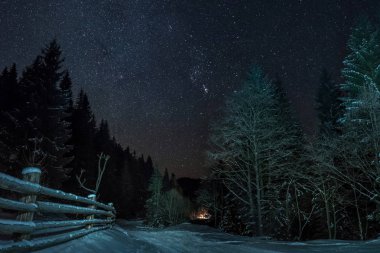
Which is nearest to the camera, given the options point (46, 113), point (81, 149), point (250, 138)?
point (250, 138)

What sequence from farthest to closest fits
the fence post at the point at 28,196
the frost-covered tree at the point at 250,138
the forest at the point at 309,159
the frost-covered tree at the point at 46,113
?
1. the frost-covered tree at the point at 46,113
2. the frost-covered tree at the point at 250,138
3. the forest at the point at 309,159
4. the fence post at the point at 28,196

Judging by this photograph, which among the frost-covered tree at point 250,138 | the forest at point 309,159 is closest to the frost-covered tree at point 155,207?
the forest at point 309,159

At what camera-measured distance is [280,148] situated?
19.9 meters

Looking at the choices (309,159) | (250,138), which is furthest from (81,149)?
(309,159)

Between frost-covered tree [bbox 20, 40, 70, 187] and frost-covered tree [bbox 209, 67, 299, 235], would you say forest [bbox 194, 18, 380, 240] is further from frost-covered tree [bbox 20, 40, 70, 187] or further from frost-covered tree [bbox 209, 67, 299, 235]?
frost-covered tree [bbox 20, 40, 70, 187]

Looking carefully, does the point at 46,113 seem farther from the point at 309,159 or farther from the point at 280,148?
the point at 309,159

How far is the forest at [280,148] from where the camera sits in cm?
1797

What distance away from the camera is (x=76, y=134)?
149 feet

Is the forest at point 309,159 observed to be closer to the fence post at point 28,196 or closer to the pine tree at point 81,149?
the fence post at point 28,196

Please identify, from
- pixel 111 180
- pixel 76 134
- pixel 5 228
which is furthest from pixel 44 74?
pixel 111 180

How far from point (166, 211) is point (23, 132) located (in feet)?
143

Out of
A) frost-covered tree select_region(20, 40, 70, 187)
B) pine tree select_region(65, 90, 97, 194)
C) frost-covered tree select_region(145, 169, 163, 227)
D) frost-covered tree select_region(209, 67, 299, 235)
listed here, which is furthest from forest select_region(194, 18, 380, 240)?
frost-covered tree select_region(145, 169, 163, 227)

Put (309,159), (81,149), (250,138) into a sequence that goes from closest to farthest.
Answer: (309,159), (250,138), (81,149)

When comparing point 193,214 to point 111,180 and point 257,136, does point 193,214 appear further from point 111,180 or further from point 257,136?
point 257,136
